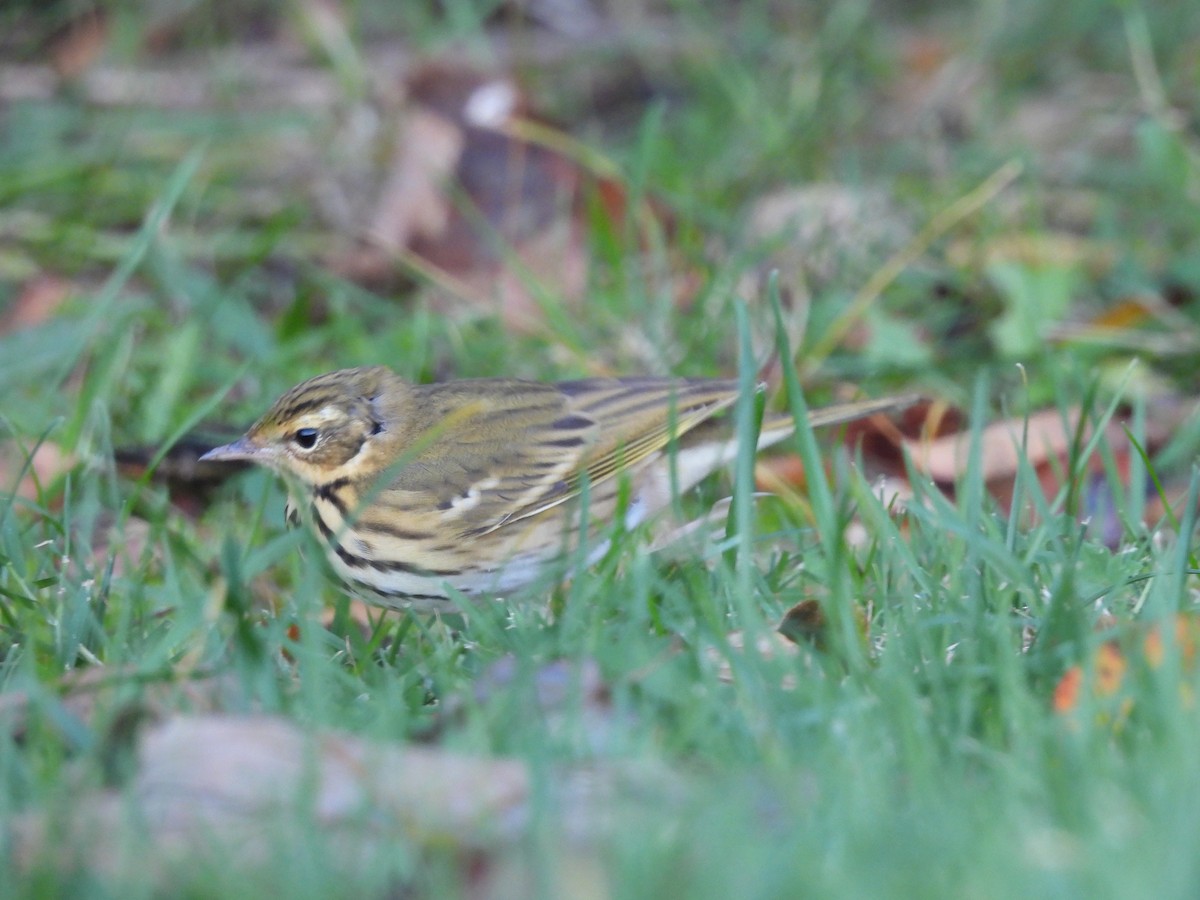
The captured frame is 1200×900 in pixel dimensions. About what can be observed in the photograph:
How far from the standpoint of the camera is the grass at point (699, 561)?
7.29 feet

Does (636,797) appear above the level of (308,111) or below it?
below

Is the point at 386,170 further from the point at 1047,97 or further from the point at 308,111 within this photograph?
the point at 1047,97

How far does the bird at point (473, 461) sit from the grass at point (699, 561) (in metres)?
0.16

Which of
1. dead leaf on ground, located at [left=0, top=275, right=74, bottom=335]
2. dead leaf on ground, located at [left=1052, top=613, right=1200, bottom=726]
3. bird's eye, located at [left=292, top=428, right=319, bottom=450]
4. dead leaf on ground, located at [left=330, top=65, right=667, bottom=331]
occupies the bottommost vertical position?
dead leaf on ground, located at [left=1052, top=613, right=1200, bottom=726]

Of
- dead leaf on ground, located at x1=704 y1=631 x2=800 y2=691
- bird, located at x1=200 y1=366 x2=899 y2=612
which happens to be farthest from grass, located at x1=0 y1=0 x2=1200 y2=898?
bird, located at x1=200 y1=366 x2=899 y2=612

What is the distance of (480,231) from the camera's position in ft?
21.0

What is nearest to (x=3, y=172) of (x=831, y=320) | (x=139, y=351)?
(x=139, y=351)

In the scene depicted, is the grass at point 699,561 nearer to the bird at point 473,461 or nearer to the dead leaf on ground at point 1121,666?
the dead leaf on ground at point 1121,666

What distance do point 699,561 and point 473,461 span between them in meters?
1.07

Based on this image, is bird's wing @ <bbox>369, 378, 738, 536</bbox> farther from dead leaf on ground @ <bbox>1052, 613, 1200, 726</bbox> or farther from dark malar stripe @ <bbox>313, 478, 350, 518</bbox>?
dead leaf on ground @ <bbox>1052, 613, 1200, 726</bbox>

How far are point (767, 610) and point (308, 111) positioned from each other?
4.99m

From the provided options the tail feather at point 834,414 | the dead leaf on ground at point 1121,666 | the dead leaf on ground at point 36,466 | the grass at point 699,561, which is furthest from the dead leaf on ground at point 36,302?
the dead leaf on ground at point 1121,666

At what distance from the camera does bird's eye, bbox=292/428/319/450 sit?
13.7 feet

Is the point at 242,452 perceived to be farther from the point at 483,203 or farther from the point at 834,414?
the point at 483,203
